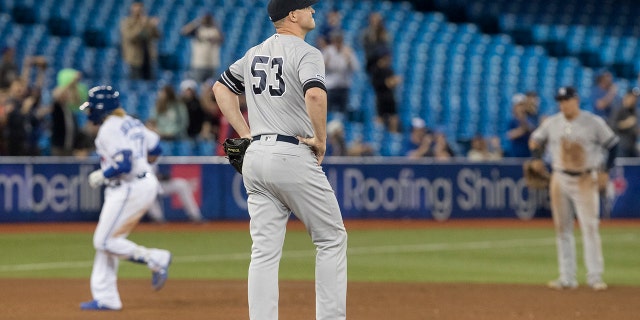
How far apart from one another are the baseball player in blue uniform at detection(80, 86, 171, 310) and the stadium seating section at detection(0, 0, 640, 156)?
36.6 feet

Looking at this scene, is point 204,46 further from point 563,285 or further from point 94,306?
point 94,306

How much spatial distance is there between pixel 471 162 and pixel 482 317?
43.0ft

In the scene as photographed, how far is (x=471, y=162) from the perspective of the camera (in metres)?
22.9

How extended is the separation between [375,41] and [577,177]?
484 inches

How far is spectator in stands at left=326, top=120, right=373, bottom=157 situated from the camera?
2198 cm

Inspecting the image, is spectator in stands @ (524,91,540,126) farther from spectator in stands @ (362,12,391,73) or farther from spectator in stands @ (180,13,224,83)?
spectator in stands @ (180,13,224,83)

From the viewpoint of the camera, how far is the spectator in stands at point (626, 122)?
2370cm

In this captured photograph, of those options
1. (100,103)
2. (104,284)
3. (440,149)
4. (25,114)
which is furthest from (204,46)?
(104,284)

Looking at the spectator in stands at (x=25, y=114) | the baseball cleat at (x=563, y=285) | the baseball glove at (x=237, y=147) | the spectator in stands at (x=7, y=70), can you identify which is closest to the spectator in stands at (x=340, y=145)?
the spectator in stands at (x=25, y=114)

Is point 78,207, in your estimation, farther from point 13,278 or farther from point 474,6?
point 474,6

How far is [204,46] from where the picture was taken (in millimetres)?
22859

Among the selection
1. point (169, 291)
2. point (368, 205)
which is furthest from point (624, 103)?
point (169, 291)

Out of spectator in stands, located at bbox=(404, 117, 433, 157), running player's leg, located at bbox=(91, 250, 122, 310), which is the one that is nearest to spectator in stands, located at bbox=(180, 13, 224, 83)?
spectator in stands, located at bbox=(404, 117, 433, 157)

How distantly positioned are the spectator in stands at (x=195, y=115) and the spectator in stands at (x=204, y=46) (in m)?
1.16
